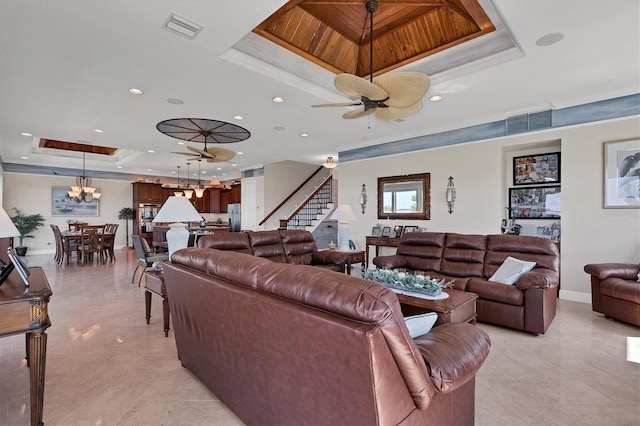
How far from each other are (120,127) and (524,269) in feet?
21.6

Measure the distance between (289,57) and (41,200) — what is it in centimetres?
1017

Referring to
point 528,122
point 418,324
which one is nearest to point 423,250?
point 528,122

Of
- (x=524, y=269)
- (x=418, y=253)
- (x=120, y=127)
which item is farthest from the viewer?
(x=120, y=127)

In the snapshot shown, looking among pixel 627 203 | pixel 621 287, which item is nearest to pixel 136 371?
pixel 621 287

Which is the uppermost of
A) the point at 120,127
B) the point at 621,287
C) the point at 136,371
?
the point at 120,127

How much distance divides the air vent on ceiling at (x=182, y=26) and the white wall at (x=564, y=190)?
4.56 meters

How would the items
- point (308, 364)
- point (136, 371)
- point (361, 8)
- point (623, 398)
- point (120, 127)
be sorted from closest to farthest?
1. point (308, 364)
2. point (623, 398)
3. point (136, 371)
4. point (361, 8)
5. point (120, 127)

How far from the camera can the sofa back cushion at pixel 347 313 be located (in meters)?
1.03

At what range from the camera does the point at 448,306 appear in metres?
2.54

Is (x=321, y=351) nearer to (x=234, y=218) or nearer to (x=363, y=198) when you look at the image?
(x=363, y=198)

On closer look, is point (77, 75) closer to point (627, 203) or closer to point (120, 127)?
point (120, 127)

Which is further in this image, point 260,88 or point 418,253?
point 418,253

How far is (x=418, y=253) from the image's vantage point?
450 cm

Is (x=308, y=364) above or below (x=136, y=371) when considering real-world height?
above
